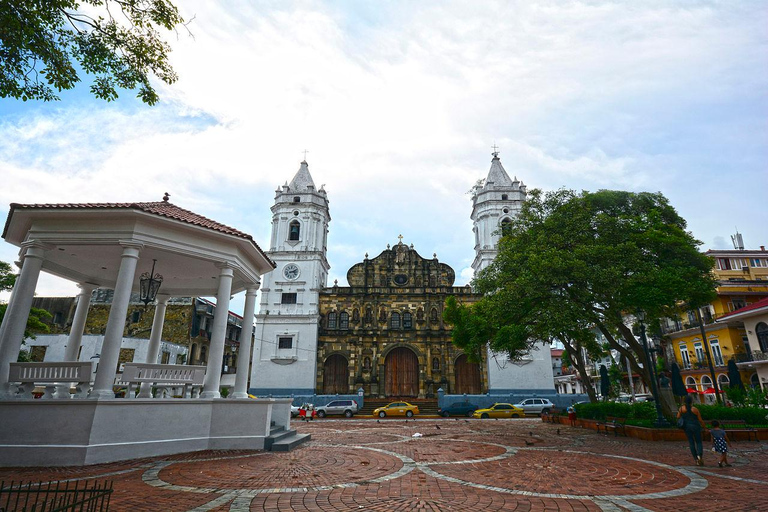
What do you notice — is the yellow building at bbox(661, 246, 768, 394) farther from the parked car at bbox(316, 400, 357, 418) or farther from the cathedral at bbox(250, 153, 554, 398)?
the parked car at bbox(316, 400, 357, 418)

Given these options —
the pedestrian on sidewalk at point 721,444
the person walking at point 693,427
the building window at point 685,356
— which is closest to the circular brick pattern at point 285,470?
the person walking at point 693,427

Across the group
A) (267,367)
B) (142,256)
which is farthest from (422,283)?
(142,256)

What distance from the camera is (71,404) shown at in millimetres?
9148

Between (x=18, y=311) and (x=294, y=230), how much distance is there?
3296 centimetres

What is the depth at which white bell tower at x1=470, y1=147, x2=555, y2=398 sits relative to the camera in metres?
37.5

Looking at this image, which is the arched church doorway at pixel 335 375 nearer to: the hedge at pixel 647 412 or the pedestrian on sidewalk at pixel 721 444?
the hedge at pixel 647 412

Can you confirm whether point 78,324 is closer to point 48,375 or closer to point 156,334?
point 156,334

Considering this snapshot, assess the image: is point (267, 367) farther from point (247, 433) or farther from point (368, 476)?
point (368, 476)

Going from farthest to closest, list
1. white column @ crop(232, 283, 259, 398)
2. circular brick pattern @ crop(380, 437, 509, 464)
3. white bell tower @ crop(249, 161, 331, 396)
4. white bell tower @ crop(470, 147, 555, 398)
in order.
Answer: white bell tower @ crop(249, 161, 331, 396), white bell tower @ crop(470, 147, 555, 398), white column @ crop(232, 283, 259, 398), circular brick pattern @ crop(380, 437, 509, 464)

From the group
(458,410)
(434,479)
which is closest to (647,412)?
(434,479)

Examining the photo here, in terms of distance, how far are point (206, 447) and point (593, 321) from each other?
14223mm

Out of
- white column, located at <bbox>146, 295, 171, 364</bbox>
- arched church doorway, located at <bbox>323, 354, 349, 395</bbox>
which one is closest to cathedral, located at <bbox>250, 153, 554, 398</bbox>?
arched church doorway, located at <bbox>323, 354, 349, 395</bbox>

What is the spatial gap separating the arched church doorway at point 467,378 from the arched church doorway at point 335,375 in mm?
10656

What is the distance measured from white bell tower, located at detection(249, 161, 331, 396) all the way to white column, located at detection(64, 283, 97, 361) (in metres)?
25.0
